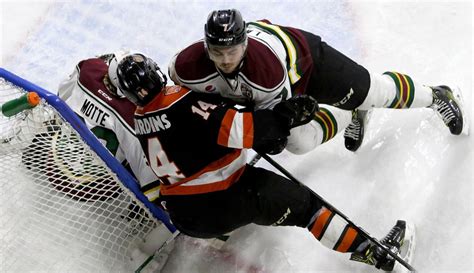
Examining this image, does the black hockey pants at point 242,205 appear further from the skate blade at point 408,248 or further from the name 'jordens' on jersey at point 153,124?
the skate blade at point 408,248

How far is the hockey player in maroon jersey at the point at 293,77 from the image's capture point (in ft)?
5.74

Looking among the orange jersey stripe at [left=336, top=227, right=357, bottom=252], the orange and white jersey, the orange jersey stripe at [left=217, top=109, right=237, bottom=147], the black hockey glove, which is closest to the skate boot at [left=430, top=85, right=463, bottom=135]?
the orange jersey stripe at [left=336, top=227, right=357, bottom=252]

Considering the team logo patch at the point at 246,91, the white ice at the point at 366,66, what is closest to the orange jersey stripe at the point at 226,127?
the team logo patch at the point at 246,91

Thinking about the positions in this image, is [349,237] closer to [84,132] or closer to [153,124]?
[153,124]

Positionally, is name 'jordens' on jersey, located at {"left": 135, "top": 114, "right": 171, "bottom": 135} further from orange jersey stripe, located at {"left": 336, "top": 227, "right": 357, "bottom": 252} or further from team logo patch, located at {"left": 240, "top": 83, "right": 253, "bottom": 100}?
orange jersey stripe, located at {"left": 336, "top": 227, "right": 357, "bottom": 252}

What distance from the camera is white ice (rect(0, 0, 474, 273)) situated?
2217 mm

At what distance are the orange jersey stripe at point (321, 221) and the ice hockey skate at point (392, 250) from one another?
6.0 inches

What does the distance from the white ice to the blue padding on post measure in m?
0.48

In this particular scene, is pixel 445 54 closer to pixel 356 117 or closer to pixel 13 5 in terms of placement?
pixel 356 117

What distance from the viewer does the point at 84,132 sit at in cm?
193

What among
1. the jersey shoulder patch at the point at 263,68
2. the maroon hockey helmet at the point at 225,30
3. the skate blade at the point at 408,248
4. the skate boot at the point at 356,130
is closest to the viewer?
the maroon hockey helmet at the point at 225,30

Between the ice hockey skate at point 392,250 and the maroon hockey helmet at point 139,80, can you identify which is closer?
the maroon hockey helmet at point 139,80

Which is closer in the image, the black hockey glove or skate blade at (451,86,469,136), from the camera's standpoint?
the black hockey glove

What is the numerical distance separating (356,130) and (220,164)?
756mm
